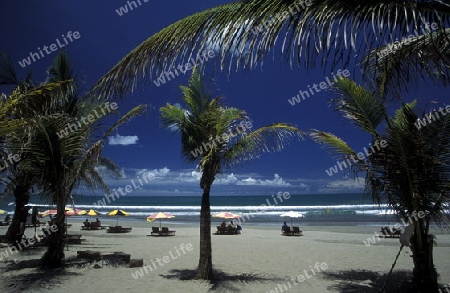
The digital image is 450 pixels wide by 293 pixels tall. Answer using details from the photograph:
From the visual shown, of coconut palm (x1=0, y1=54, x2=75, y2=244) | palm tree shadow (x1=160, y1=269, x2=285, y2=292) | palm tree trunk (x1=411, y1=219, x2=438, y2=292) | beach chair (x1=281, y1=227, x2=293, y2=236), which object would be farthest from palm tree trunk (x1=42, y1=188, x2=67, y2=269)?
beach chair (x1=281, y1=227, x2=293, y2=236)

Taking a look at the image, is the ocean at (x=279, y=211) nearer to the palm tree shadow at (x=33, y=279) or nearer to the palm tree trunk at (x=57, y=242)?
the palm tree trunk at (x=57, y=242)

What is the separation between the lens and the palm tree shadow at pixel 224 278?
8.40 meters

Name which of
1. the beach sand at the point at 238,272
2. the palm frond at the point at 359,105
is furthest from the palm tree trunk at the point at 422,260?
the palm frond at the point at 359,105

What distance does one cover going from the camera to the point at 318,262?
12305 millimetres

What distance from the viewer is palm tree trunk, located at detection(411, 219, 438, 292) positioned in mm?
7148

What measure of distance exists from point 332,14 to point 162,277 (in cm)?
906

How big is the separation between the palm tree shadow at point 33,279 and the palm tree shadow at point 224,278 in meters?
2.95

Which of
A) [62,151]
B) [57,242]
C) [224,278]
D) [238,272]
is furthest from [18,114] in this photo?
[238,272]

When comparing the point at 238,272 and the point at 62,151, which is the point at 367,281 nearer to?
the point at 238,272

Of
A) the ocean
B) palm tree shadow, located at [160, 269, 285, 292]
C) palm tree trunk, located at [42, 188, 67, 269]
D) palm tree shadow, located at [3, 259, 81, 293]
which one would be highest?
palm tree trunk, located at [42, 188, 67, 269]

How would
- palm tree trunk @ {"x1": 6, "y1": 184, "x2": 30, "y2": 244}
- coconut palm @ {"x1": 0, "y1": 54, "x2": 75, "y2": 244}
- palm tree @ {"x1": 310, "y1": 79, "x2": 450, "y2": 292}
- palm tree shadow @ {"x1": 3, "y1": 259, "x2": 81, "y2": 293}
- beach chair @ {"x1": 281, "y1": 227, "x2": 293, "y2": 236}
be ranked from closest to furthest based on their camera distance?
coconut palm @ {"x1": 0, "y1": 54, "x2": 75, "y2": 244} < palm tree @ {"x1": 310, "y1": 79, "x2": 450, "y2": 292} < palm tree shadow @ {"x1": 3, "y1": 259, "x2": 81, "y2": 293} < palm tree trunk @ {"x1": 6, "y1": 184, "x2": 30, "y2": 244} < beach chair @ {"x1": 281, "y1": 227, "x2": 293, "y2": 236}

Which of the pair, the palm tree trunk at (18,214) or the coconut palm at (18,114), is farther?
the palm tree trunk at (18,214)

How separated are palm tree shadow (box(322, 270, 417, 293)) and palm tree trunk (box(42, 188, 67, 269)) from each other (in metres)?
8.35

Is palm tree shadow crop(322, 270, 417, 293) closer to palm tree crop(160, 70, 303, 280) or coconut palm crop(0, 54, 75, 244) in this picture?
palm tree crop(160, 70, 303, 280)
